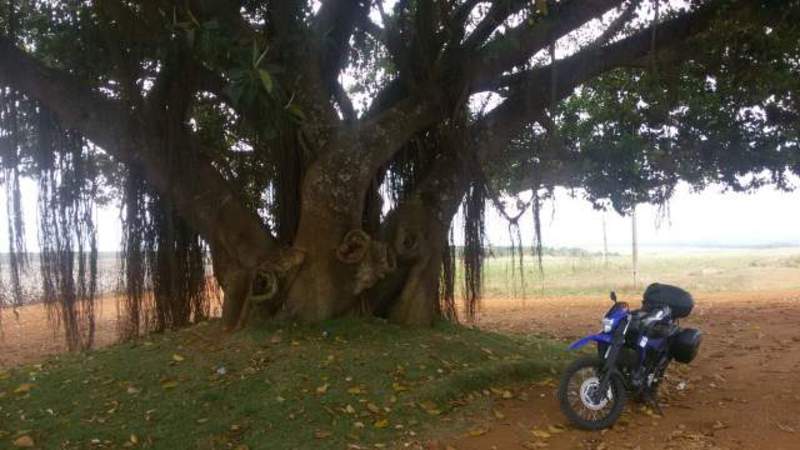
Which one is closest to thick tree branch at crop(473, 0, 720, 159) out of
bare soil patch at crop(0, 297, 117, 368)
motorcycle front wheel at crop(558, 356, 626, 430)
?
motorcycle front wheel at crop(558, 356, 626, 430)

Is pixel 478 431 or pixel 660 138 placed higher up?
pixel 660 138

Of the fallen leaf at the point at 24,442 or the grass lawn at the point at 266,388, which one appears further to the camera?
the grass lawn at the point at 266,388

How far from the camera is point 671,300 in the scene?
19.5ft

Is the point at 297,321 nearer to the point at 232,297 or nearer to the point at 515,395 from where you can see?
the point at 232,297

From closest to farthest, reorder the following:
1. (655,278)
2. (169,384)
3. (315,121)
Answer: (169,384) → (315,121) → (655,278)

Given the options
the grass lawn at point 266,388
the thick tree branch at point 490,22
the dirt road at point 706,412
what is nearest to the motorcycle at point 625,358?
the dirt road at point 706,412

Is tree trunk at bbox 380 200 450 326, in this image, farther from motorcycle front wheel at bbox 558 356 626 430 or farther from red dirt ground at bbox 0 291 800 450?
motorcycle front wheel at bbox 558 356 626 430

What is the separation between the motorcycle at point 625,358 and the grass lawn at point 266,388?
875 mm

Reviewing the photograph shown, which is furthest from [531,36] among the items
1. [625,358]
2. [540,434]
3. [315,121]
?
[540,434]

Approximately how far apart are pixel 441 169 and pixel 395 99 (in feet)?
3.12

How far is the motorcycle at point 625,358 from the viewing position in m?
5.38

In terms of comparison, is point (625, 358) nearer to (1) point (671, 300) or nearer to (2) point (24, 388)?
(1) point (671, 300)

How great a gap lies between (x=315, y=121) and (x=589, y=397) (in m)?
3.50

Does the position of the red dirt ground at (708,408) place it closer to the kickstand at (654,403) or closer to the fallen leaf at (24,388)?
the kickstand at (654,403)
